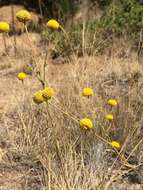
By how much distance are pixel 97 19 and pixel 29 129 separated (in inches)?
119

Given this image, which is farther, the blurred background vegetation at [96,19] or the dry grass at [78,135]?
the blurred background vegetation at [96,19]

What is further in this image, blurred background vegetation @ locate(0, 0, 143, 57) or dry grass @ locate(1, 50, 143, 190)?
blurred background vegetation @ locate(0, 0, 143, 57)

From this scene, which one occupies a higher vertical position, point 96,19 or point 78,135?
point 96,19

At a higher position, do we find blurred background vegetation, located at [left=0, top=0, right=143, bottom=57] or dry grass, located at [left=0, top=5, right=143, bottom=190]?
blurred background vegetation, located at [left=0, top=0, right=143, bottom=57]

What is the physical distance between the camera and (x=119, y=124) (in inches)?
143

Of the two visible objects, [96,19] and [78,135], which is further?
[96,19]

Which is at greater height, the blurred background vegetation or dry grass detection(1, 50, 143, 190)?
the blurred background vegetation

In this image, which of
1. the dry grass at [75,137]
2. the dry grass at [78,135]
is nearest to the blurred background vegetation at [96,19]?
the dry grass at [75,137]

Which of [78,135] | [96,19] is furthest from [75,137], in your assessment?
[96,19]

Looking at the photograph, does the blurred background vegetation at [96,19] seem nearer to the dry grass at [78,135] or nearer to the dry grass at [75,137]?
the dry grass at [75,137]

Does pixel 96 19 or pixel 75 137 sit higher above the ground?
pixel 96 19

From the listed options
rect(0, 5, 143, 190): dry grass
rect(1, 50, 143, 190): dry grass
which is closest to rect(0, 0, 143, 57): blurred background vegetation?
rect(0, 5, 143, 190): dry grass

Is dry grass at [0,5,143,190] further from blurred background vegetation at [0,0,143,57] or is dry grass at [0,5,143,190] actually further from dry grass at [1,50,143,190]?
blurred background vegetation at [0,0,143,57]

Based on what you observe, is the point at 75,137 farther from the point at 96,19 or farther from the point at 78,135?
the point at 96,19
